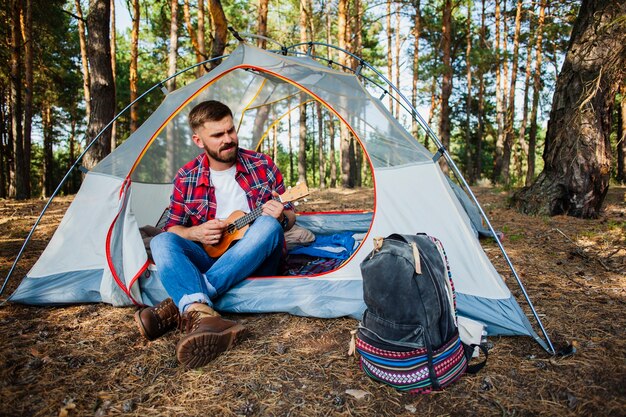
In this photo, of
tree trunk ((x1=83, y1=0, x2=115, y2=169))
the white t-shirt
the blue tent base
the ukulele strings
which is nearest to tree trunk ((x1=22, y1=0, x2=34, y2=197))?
tree trunk ((x1=83, y1=0, x2=115, y2=169))

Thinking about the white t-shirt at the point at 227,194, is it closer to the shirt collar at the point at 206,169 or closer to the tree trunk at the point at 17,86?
the shirt collar at the point at 206,169

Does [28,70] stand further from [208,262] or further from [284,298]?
[284,298]

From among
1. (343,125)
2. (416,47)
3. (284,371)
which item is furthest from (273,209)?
(416,47)

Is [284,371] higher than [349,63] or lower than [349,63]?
lower

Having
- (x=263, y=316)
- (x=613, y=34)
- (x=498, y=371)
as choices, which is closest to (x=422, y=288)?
(x=498, y=371)

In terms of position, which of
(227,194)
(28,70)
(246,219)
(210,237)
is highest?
(28,70)

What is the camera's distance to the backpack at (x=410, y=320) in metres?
1.63

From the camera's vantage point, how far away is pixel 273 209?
2.54m

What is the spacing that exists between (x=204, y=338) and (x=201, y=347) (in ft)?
0.15

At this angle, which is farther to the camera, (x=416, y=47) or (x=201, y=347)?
(x=416, y=47)

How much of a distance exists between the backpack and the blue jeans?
0.91 meters

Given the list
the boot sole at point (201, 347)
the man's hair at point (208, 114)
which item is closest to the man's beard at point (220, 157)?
the man's hair at point (208, 114)

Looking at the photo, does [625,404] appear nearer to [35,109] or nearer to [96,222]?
[96,222]

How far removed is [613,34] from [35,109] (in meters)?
17.5
